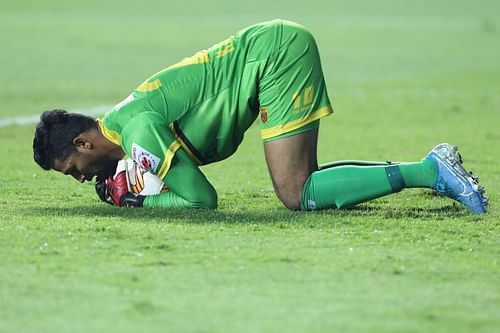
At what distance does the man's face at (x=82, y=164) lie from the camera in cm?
745

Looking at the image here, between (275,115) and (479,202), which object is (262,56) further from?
(479,202)

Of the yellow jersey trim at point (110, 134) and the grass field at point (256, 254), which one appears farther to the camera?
the yellow jersey trim at point (110, 134)

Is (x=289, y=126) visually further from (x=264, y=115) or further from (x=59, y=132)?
(x=59, y=132)

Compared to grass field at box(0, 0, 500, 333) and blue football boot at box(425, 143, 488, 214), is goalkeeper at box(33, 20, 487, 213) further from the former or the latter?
grass field at box(0, 0, 500, 333)

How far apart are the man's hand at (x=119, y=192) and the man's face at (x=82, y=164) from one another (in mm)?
108

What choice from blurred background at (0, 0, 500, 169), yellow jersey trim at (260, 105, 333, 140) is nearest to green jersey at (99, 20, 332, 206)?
yellow jersey trim at (260, 105, 333, 140)

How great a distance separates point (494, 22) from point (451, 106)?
66.2 feet

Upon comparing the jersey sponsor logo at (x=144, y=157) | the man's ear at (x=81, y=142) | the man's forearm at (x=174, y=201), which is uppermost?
the man's ear at (x=81, y=142)

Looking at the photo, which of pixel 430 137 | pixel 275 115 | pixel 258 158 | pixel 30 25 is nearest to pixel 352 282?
pixel 275 115

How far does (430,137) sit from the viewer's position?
13.0 meters

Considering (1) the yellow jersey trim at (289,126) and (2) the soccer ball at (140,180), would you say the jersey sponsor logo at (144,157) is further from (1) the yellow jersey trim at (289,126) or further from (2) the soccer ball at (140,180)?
(1) the yellow jersey trim at (289,126)

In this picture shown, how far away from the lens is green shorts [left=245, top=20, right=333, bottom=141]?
7.33 m

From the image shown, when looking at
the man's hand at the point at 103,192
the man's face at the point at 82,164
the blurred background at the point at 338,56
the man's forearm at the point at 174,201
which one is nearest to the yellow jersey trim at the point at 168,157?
the man's forearm at the point at 174,201

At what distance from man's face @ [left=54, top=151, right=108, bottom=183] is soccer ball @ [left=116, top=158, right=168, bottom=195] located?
141 millimetres
